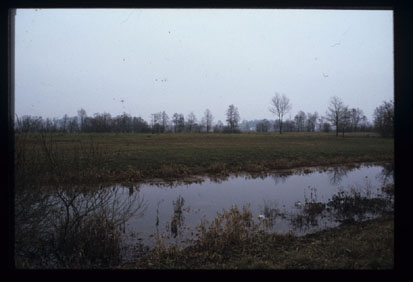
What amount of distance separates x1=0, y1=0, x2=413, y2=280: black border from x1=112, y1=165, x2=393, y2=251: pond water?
446 centimetres

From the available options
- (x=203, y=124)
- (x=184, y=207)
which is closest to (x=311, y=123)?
(x=203, y=124)

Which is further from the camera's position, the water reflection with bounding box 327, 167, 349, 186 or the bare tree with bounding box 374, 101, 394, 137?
the water reflection with bounding box 327, 167, 349, 186

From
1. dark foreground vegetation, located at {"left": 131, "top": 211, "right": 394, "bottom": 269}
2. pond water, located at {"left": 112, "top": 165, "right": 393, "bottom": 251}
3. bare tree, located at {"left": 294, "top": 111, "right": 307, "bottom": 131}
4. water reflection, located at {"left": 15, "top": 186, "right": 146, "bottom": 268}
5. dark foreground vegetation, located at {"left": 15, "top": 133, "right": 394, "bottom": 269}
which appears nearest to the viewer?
dark foreground vegetation, located at {"left": 131, "top": 211, "right": 394, "bottom": 269}

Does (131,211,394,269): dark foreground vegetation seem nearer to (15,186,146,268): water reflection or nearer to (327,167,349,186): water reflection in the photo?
(15,186,146,268): water reflection

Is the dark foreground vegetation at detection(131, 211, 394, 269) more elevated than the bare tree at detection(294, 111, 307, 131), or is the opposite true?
the bare tree at detection(294, 111, 307, 131)

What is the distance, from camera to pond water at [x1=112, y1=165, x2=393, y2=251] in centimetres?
705

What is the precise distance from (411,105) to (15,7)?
306 centimetres

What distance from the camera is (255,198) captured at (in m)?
10.5

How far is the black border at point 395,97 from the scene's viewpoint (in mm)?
1780

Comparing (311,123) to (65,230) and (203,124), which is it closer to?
(203,124)

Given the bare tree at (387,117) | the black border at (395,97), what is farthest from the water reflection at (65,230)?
the bare tree at (387,117)

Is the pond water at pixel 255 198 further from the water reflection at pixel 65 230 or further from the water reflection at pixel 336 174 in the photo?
the water reflection at pixel 65 230

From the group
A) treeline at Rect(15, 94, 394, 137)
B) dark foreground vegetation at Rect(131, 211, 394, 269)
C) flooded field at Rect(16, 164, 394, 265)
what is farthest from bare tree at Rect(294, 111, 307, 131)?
dark foreground vegetation at Rect(131, 211, 394, 269)
